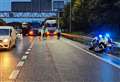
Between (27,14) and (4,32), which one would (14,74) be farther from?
(27,14)

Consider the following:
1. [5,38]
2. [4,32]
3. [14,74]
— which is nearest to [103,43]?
[5,38]

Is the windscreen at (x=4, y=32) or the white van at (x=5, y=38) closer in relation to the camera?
the white van at (x=5, y=38)

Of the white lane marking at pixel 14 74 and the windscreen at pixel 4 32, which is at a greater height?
the windscreen at pixel 4 32

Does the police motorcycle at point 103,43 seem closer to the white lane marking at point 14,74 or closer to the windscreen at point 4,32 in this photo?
the windscreen at point 4,32

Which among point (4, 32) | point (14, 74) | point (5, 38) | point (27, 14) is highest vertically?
point (27, 14)

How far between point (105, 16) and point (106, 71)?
3563 centimetres

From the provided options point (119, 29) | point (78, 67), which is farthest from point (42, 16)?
point (78, 67)

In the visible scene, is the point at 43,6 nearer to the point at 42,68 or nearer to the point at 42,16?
the point at 42,16

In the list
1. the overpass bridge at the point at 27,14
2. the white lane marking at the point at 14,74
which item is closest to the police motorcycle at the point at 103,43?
the white lane marking at the point at 14,74


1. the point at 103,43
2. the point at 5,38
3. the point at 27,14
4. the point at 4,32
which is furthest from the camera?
the point at 27,14

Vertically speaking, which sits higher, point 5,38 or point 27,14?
point 27,14

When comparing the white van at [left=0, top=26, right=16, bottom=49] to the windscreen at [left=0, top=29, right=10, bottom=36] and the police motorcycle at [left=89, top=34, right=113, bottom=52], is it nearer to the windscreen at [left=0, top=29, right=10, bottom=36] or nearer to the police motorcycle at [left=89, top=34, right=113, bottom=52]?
the windscreen at [left=0, top=29, right=10, bottom=36]

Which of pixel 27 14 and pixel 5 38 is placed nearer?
pixel 5 38

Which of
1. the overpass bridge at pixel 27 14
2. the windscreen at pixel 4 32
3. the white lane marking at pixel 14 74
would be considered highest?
the overpass bridge at pixel 27 14
